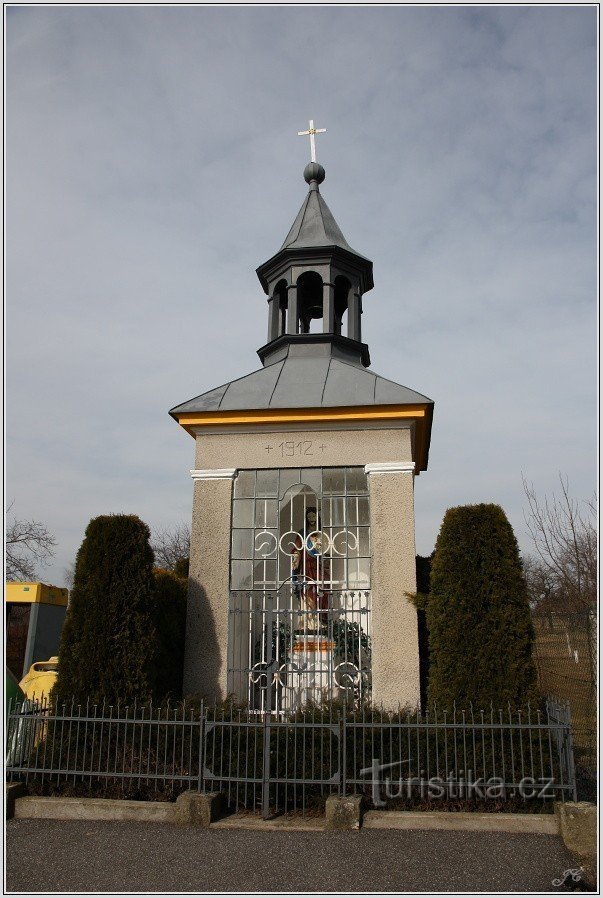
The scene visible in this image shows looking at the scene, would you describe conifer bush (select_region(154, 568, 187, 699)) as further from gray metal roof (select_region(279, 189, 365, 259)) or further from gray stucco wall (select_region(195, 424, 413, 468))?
gray metal roof (select_region(279, 189, 365, 259))

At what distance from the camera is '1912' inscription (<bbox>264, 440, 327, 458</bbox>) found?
8875 millimetres

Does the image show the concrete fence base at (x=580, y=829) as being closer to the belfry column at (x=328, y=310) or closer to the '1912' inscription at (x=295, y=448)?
the '1912' inscription at (x=295, y=448)

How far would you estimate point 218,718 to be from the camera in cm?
696

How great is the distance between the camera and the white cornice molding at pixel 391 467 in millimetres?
8523

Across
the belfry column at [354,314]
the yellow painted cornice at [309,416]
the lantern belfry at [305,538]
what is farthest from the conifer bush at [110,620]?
the belfry column at [354,314]

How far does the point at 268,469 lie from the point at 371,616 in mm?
2345

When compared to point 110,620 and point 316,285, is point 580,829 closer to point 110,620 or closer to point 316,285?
point 110,620

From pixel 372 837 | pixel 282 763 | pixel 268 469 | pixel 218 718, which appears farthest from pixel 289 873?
pixel 268 469

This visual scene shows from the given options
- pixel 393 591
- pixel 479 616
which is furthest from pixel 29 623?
pixel 479 616

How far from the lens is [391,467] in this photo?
336 inches

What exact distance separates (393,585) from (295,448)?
2224 millimetres

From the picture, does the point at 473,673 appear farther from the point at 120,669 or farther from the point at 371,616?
the point at 120,669

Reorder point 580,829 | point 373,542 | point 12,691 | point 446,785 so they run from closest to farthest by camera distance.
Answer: point 580,829 < point 446,785 < point 12,691 < point 373,542

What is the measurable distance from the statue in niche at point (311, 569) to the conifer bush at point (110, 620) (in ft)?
6.94
